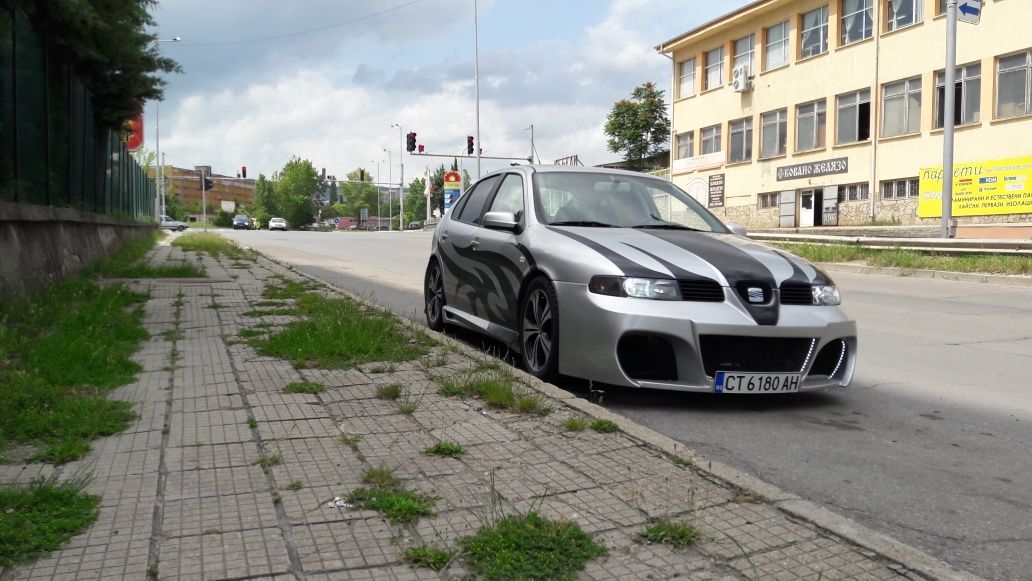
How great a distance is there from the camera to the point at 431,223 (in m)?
9.00

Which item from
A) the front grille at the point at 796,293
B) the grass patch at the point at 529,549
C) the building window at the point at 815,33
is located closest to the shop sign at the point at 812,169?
the building window at the point at 815,33

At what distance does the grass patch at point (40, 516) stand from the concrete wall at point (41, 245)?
5.61 metres

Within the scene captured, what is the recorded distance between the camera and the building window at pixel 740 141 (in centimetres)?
3931

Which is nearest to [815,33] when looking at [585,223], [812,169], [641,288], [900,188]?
[812,169]

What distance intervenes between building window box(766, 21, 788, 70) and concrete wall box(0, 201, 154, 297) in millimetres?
30567

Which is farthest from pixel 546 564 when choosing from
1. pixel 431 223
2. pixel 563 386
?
pixel 431 223

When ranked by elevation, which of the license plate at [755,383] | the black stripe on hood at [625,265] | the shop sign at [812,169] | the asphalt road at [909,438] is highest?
the shop sign at [812,169]

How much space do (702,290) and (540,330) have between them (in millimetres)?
1211

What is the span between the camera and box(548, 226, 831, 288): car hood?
5.16m

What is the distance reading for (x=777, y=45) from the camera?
37.4m

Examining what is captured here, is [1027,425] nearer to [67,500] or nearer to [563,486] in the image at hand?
[563,486]

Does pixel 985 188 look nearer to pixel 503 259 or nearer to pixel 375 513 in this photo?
pixel 503 259

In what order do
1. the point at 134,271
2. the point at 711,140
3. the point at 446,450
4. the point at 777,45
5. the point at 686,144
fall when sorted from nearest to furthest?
the point at 446,450 < the point at 134,271 < the point at 777,45 < the point at 711,140 < the point at 686,144

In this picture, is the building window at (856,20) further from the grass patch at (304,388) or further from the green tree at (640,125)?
the grass patch at (304,388)
